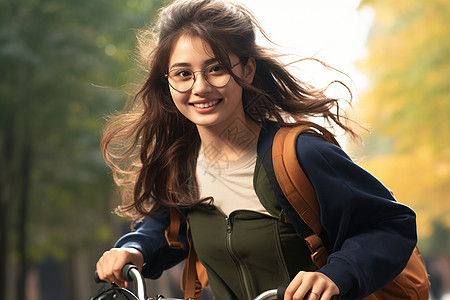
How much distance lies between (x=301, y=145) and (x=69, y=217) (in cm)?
963

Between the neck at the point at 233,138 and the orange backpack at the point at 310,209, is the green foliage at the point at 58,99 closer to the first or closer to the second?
the neck at the point at 233,138

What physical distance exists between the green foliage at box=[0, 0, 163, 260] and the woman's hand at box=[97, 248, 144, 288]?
7.27m

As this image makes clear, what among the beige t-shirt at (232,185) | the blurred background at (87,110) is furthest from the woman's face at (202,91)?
the blurred background at (87,110)

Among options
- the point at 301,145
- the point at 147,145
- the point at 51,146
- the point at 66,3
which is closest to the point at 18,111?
the point at 51,146

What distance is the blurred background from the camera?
396 inches

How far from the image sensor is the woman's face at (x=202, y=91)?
8.19ft

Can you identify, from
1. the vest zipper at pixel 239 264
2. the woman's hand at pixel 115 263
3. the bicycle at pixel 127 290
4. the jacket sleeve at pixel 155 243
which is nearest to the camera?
the bicycle at pixel 127 290

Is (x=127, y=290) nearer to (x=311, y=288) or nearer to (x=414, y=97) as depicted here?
(x=311, y=288)

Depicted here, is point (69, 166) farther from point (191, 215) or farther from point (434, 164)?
point (191, 215)

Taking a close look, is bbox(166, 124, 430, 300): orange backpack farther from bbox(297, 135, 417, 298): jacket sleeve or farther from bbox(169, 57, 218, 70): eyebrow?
bbox(169, 57, 218, 70): eyebrow

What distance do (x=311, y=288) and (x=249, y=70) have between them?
945 mm

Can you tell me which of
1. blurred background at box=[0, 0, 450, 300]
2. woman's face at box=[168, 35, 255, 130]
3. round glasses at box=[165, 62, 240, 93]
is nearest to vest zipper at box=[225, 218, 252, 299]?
woman's face at box=[168, 35, 255, 130]

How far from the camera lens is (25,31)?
997 centimetres

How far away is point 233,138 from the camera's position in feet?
8.77
